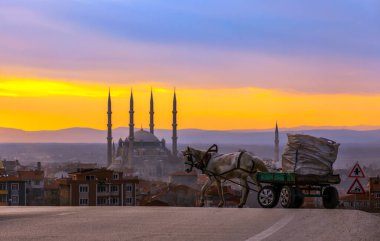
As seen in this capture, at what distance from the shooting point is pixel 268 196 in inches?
888

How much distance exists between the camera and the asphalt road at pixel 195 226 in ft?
38.9

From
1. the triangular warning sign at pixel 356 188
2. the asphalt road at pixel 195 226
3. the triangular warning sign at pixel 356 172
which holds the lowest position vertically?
the asphalt road at pixel 195 226

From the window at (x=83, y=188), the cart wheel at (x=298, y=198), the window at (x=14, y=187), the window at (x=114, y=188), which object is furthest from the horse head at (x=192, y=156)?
the window at (x=14, y=187)

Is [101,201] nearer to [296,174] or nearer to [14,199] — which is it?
[14,199]

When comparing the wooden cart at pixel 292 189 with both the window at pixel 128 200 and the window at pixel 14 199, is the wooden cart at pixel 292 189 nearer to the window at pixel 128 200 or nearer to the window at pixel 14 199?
the window at pixel 128 200

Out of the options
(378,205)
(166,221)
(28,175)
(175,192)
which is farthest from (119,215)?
(28,175)

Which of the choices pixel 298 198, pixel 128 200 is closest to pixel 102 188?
pixel 128 200

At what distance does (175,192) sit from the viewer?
126062 millimetres

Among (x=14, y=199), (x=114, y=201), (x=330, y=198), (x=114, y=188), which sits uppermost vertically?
(x=330, y=198)

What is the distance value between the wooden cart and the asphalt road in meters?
4.19

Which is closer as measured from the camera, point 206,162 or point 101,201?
point 206,162

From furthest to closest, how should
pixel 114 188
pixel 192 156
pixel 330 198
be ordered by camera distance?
pixel 114 188
pixel 192 156
pixel 330 198

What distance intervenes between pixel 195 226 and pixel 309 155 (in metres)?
9.39

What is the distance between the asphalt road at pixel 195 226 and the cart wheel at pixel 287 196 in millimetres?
4058
